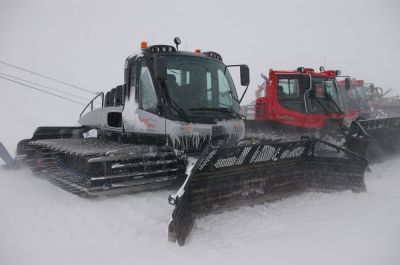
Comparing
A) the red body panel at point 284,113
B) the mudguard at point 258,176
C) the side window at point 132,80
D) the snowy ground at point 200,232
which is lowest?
the snowy ground at point 200,232

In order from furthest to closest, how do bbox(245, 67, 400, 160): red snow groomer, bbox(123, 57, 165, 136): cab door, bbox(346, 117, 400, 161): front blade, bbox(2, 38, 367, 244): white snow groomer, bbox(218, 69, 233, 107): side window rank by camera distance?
bbox(245, 67, 400, 160): red snow groomer < bbox(346, 117, 400, 161): front blade < bbox(218, 69, 233, 107): side window < bbox(123, 57, 165, 136): cab door < bbox(2, 38, 367, 244): white snow groomer

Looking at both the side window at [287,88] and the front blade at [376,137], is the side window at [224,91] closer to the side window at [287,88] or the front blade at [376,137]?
the front blade at [376,137]

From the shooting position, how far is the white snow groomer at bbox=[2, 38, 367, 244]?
187 inches

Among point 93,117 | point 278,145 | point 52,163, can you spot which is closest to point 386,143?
point 278,145

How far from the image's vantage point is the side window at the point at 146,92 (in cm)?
561

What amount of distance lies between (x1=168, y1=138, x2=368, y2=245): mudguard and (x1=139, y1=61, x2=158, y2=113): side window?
4.92 ft

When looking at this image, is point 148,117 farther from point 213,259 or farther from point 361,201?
point 361,201

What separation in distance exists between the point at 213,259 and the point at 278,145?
7.60 ft

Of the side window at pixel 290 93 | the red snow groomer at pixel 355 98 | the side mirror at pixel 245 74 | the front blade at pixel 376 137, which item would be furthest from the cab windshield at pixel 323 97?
the side mirror at pixel 245 74

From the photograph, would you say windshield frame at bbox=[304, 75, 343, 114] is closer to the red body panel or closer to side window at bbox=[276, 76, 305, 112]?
the red body panel

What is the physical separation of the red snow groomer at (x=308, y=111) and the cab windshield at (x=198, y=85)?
322 centimetres

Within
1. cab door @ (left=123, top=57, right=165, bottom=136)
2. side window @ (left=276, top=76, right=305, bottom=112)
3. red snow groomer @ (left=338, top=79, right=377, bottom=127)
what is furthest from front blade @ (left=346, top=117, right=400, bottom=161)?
cab door @ (left=123, top=57, right=165, bottom=136)

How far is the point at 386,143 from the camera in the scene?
959cm

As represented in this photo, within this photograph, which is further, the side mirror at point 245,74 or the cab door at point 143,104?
the side mirror at point 245,74
